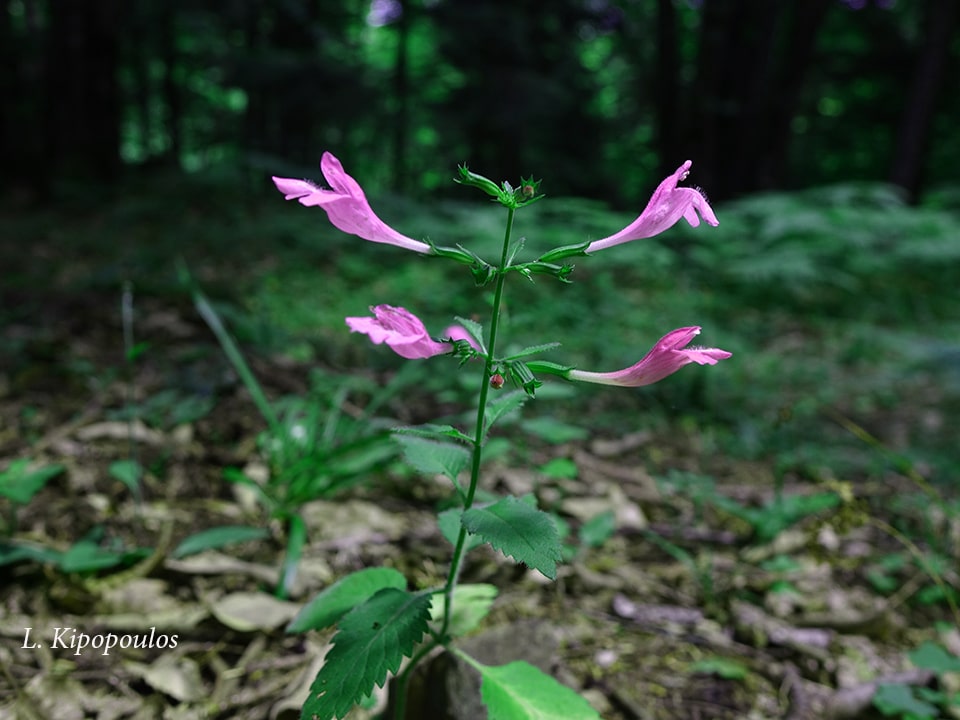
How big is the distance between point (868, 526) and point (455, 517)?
6.90 ft

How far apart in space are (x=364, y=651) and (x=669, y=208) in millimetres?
843

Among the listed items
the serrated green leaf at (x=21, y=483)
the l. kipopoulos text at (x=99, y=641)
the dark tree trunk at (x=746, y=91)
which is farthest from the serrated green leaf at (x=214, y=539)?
the dark tree trunk at (x=746, y=91)

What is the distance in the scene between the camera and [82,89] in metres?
8.57

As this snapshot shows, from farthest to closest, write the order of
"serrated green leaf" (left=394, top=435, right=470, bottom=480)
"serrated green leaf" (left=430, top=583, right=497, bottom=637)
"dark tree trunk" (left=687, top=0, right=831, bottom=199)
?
"dark tree trunk" (left=687, top=0, right=831, bottom=199) < "serrated green leaf" (left=430, top=583, right=497, bottom=637) < "serrated green leaf" (left=394, top=435, right=470, bottom=480)

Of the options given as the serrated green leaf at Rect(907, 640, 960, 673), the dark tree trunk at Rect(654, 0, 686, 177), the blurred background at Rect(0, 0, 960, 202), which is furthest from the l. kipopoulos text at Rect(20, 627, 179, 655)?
the dark tree trunk at Rect(654, 0, 686, 177)

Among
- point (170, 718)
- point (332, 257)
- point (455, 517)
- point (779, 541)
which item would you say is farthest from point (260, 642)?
point (332, 257)

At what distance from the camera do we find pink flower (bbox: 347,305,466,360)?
94cm

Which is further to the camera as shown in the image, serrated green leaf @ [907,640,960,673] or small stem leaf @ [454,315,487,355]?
serrated green leaf @ [907,640,960,673]

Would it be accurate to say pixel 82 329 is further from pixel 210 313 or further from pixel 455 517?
pixel 455 517

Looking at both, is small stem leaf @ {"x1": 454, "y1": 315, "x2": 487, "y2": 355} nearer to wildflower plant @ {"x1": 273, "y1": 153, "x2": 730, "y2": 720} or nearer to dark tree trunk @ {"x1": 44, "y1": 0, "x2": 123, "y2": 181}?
wildflower plant @ {"x1": 273, "y1": 153, "x2": 730, "y2": 720}

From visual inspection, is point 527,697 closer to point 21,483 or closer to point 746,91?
point 21,483

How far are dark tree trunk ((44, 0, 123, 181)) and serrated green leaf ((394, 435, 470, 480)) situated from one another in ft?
31.0

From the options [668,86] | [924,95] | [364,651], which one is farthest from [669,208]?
[924,95]

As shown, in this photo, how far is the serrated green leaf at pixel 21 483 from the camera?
168cm
